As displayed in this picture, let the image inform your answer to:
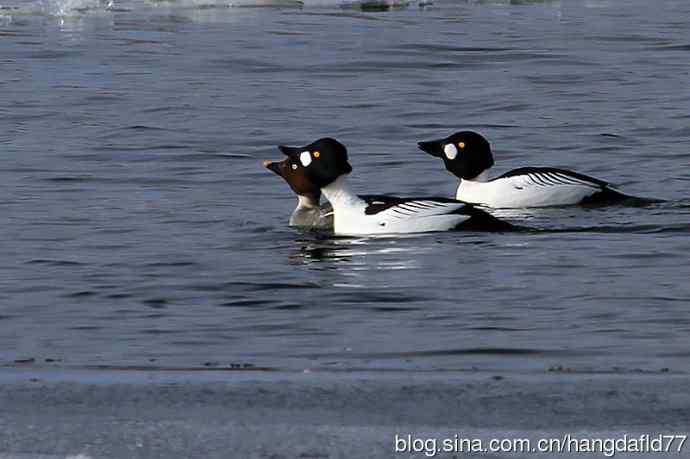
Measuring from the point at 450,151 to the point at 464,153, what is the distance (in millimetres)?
110

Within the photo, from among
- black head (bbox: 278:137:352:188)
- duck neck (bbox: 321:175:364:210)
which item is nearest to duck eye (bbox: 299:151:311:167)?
black head (bbox: 278:137:352:188)

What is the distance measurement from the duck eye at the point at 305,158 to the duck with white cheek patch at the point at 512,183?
1150 millimetres

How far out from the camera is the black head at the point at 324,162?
1192 cm

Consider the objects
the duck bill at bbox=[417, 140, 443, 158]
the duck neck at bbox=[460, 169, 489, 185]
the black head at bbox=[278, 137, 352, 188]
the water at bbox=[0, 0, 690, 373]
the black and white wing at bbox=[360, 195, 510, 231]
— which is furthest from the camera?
the duck neck at bbox=[460, 169, 489, 185]

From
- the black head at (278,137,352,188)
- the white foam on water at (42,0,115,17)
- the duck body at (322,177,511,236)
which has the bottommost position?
the white foam on water at (42,0,115,17)

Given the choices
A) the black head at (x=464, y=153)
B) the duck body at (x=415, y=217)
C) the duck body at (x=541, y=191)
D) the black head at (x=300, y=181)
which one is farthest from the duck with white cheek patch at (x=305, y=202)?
the duck body at (x=541, y=191)

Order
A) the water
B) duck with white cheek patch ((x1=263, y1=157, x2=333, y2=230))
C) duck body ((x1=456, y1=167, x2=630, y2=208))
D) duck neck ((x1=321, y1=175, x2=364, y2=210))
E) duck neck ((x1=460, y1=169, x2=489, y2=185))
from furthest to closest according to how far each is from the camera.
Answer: duck neck ((x1=460, y1=169, x2=489, y2=185))
duck body ((x1=456, y1=167, x2=630, y2=208))
duck with white cheek patch ((x1=263, y1=157, x2=333, y2=230))
duck neck ((x1=321, y1=175, x2=364, y2=210))
the water

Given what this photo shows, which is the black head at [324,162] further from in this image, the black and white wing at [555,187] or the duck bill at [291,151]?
the black and white wing at [555,187]

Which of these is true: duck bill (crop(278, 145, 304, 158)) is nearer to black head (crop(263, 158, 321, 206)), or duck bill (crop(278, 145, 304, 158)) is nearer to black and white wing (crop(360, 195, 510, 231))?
black head (crop(263, 158, 321, 206))

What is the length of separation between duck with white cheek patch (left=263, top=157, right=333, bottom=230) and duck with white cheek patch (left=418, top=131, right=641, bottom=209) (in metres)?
1.13

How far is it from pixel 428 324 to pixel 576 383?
181 cm

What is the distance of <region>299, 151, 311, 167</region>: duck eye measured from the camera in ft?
39.7

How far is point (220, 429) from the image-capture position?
6.14 meters

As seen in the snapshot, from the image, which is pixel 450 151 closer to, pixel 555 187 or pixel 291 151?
pixel 555 187
